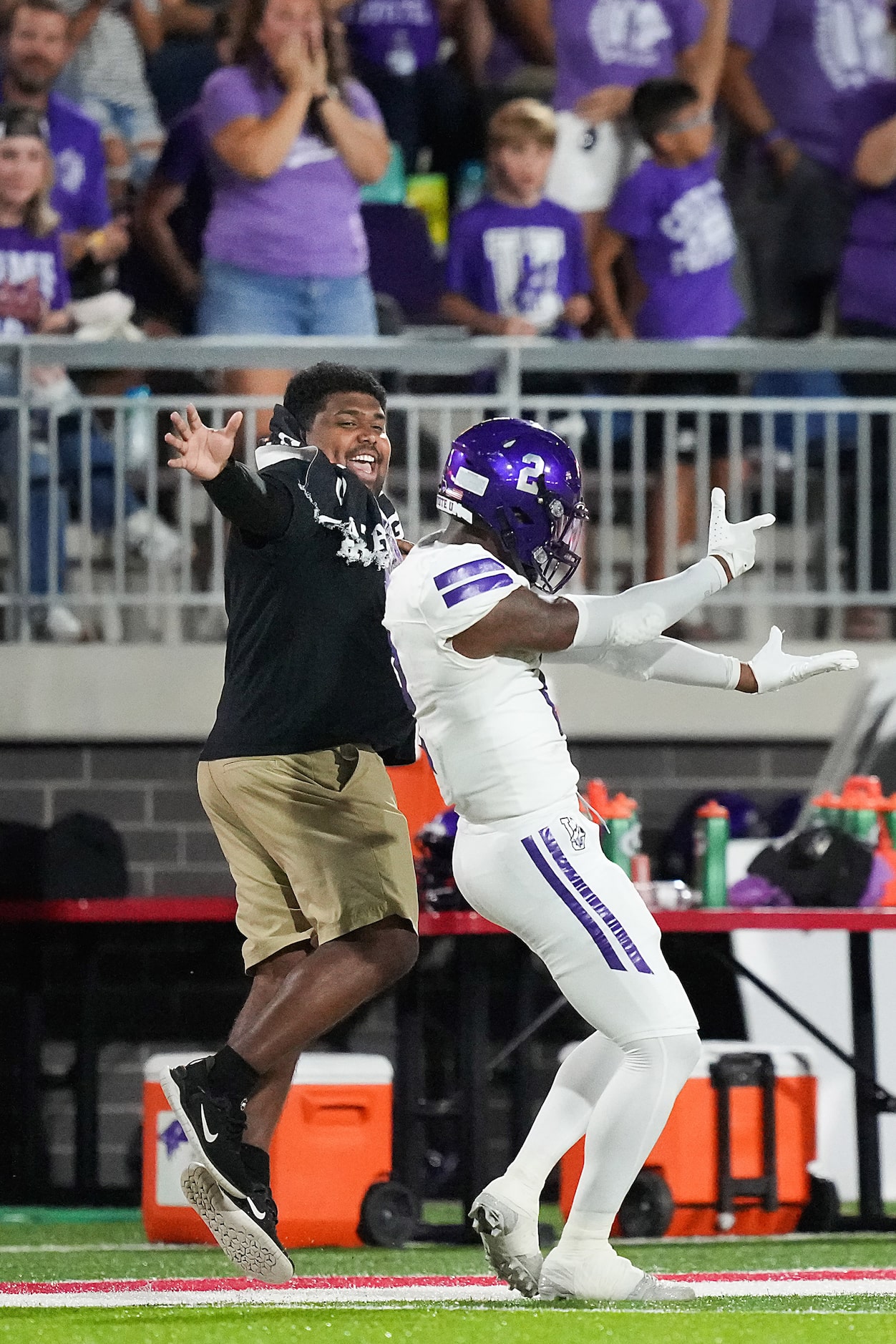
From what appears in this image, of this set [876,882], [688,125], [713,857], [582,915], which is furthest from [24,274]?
[582,915]

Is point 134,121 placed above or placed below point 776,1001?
above

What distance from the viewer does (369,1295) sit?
5.18 m

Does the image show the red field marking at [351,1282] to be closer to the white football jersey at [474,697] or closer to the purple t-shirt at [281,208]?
the white football jersey at [474,697]

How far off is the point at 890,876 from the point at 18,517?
3.28m

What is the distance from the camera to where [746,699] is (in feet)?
29.1

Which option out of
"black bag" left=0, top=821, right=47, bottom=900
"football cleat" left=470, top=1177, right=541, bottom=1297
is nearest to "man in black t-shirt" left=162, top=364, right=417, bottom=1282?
"football cleat" left=470, top=1177, right=541, bottom=1297

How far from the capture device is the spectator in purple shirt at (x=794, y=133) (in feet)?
31.8

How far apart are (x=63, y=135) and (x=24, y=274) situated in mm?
616

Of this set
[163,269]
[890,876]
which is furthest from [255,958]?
[163,269]

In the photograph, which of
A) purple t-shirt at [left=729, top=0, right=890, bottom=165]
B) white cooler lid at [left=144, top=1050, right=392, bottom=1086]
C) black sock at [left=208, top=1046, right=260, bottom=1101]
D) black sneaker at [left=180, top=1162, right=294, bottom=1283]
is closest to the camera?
black sneaker at [left=180, top=1162, right=294, bottom=1283]

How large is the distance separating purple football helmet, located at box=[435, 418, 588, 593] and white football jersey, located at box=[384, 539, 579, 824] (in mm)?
71

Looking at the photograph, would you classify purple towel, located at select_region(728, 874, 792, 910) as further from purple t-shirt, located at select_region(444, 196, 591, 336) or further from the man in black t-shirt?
purple t-shirt, located at select_region(444, 196, 591, 336)

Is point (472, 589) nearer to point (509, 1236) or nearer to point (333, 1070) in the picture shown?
point (509, 1236)

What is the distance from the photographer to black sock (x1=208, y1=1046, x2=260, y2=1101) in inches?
201
